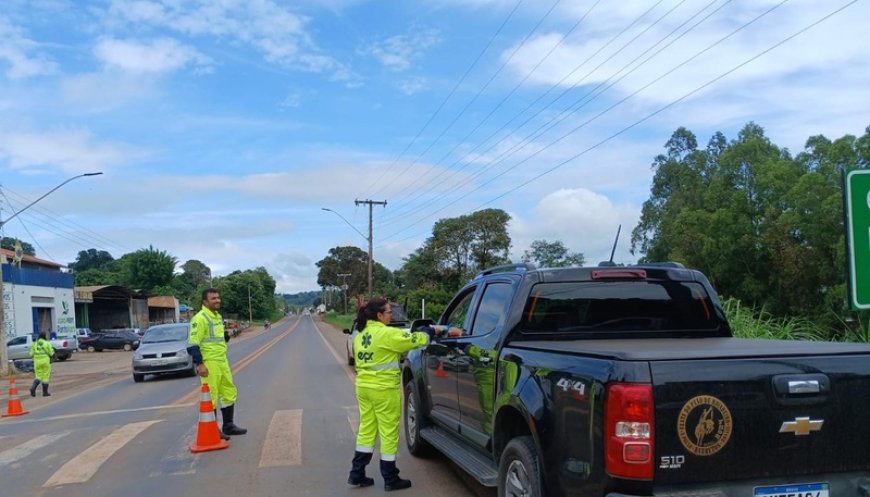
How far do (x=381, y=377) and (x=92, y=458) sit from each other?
166 inches

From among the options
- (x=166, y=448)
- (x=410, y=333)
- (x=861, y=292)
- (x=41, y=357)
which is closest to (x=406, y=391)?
(x=410, y=333)

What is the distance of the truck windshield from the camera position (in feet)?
17.7

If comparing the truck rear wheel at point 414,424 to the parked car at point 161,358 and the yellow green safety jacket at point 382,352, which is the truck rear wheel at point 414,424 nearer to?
the yellow green safety jacket at point 382,352

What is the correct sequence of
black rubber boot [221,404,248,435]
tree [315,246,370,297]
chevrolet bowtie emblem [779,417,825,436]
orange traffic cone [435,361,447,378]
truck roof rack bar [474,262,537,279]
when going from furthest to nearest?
tree [315,246,370,297], black rubber boot [221,404,248,435], orange traffic cone [435,361,447,378], truck roof rack bar [474,262,537,279], chevrolet bowtie emblem [779,417,825,436]

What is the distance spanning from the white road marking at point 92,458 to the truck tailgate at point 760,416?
6157mm

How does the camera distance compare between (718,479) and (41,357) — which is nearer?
(718,479)

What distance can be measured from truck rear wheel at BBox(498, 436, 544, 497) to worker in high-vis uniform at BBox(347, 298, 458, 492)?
1.65 meters

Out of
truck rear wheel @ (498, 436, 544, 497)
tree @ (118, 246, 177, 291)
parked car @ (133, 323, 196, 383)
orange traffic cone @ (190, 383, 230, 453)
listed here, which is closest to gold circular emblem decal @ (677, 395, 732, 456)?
truck rear wheel @ (498, 436, 544, 497)

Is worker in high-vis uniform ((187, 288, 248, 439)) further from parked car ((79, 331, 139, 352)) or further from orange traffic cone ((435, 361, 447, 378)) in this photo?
parked car ((79, 331, 139, 352))

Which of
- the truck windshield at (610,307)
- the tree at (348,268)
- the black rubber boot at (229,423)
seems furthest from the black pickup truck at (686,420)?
the tree at (348,268)

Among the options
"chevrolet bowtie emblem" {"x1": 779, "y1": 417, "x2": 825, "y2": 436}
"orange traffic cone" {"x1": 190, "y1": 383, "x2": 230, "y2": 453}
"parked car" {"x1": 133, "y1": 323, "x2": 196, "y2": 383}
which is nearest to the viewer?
"chevrolet bowtie emblem" {"x1": 779, "y1": 417, "x2": 825, "y2": 436}

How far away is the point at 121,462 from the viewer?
8039mm

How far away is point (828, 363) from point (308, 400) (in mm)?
10634

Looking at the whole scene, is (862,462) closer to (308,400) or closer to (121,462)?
(121,462)
